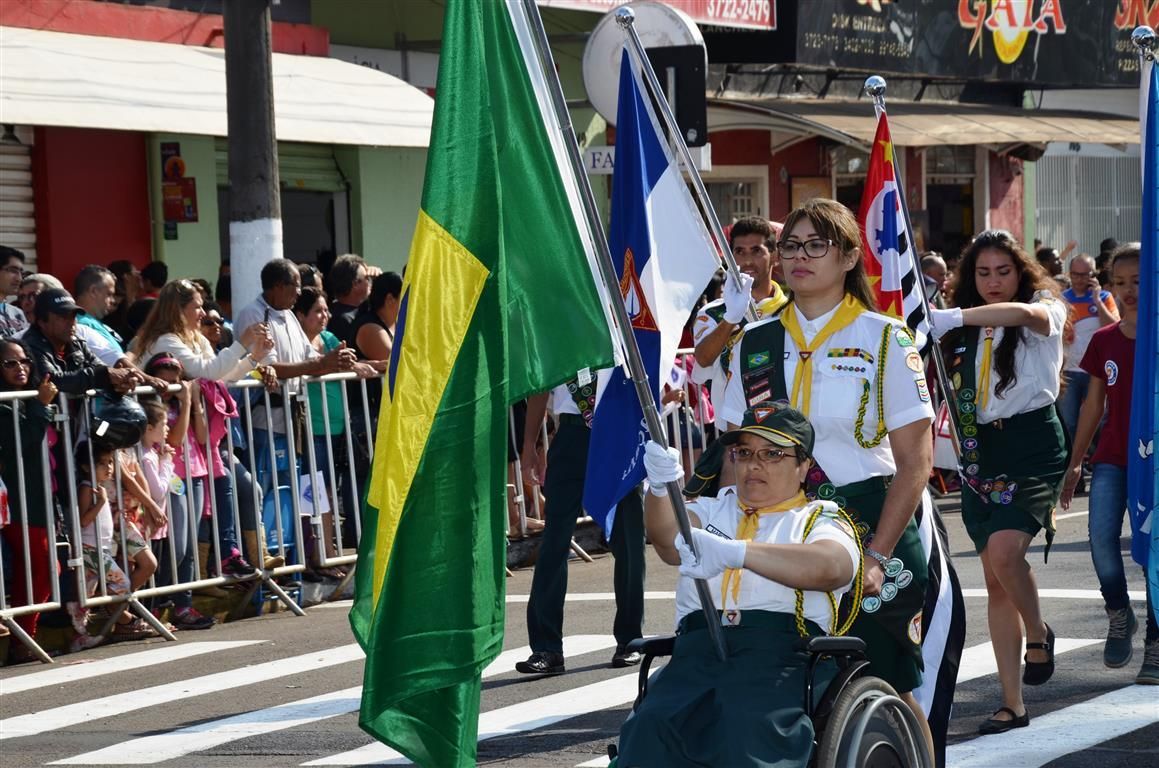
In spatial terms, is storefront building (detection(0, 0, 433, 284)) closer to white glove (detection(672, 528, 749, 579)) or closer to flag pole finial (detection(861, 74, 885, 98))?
flag pole finial (detection(861, 74, 885, 98))

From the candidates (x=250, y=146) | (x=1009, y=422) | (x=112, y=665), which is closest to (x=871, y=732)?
(x=1009, y=422)

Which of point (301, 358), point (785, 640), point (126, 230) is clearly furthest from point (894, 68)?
point (785, 640)

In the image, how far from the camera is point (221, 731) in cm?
812

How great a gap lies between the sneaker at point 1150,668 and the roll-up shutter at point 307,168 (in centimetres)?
1136

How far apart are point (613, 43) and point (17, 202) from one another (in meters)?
6.00

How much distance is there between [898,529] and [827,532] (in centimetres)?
42

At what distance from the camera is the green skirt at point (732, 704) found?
4.87 metres

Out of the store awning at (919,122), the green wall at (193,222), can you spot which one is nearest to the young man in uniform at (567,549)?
the green wall at (193,222)

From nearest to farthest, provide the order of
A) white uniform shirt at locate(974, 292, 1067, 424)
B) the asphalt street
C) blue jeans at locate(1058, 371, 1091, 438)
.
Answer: the asphalt street
white uniform shirt at locate(974, 292, 1067, 424)
blue jeans at locate(1058, 371, 1091, 438)

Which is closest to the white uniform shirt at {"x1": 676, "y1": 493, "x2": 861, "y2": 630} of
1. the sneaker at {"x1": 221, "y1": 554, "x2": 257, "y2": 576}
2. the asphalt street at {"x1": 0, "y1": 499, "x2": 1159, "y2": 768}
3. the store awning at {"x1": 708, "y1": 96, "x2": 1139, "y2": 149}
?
the asphalt street at {"x1": 0, "y1": 499, "x2": 1159, "y2": 768}

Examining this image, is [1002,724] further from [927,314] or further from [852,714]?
[852,714]

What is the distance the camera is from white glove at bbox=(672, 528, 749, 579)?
196 inches

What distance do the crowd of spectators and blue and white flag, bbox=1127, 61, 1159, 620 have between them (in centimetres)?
433

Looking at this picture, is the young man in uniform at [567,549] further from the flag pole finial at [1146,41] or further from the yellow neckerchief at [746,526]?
the yellow neckerchief at [746,526]
